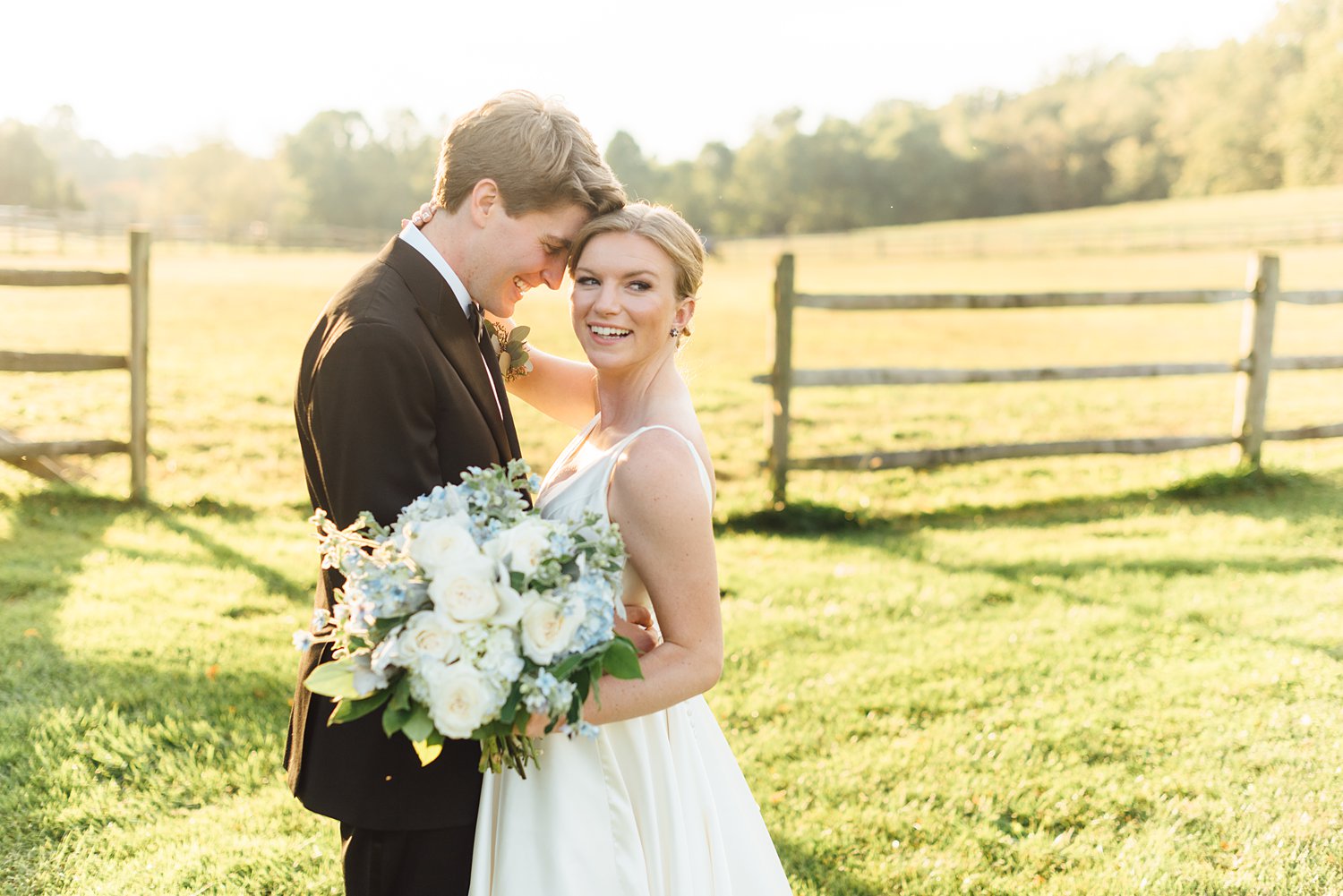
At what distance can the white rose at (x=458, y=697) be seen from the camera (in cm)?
184

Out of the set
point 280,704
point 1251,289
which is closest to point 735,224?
point 1251,289

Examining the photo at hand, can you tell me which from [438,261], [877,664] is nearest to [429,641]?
[438,261]

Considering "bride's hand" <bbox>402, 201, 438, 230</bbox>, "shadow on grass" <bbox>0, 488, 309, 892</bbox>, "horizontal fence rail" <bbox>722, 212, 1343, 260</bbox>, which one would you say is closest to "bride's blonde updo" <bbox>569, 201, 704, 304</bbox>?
"bride's hand" <bbox>402, 201, 438, 230</bbox>

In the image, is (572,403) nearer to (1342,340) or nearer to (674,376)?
(674,376)

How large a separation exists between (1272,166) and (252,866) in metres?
78.7

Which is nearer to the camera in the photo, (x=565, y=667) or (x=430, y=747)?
(x=565, y=667)

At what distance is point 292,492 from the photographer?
8.74 m

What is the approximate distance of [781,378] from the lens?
820 centimetres

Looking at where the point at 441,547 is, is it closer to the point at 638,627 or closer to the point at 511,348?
the point at 638,627

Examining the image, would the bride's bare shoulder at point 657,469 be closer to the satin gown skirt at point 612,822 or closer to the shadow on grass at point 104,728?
the satin gown skirt at point 612,822

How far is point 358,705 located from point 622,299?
3.61ft

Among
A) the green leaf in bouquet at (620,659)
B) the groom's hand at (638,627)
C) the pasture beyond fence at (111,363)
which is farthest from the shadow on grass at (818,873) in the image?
the pasture beyond fence at (111,363)

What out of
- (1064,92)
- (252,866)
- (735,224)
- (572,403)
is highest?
(1064,92)

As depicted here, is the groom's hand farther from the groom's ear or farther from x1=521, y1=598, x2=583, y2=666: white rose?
the groom's ear
